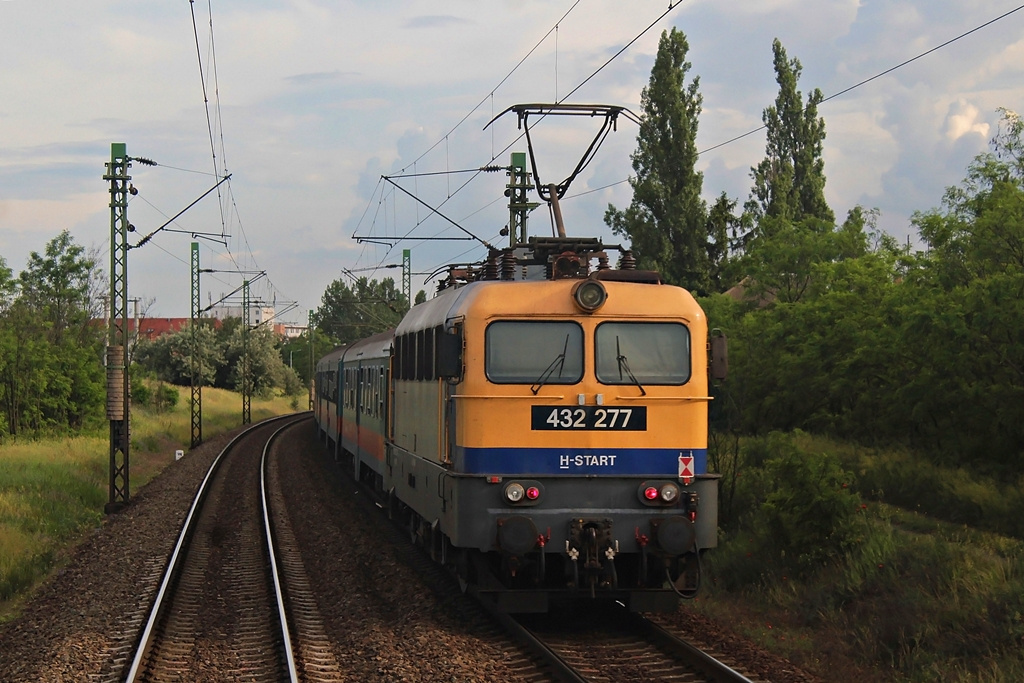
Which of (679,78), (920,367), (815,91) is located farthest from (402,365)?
(815,91)

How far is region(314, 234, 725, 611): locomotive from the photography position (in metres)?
9.66

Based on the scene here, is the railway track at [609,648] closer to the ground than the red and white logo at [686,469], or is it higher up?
closer to the ground

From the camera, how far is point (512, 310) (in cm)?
998

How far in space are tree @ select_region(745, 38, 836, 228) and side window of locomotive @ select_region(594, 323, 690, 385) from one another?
3512 centimetres

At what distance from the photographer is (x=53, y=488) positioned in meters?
21.0

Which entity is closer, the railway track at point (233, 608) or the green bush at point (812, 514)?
the railway track at point (233, 608)

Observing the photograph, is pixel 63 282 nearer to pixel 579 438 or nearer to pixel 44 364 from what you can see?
pixel 44 364

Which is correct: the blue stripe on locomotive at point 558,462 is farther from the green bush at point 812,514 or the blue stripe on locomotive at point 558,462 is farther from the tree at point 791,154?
the tree at point 791,154

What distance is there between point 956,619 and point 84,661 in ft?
24.1

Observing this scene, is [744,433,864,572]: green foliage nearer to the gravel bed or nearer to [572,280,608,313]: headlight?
the gravel bed

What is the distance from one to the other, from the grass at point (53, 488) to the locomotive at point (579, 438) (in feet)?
19.9

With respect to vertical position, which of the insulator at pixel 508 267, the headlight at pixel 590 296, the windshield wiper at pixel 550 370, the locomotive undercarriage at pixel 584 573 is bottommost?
the locomotive undercarriage at pixel 584 573

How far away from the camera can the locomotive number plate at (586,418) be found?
9852 mm

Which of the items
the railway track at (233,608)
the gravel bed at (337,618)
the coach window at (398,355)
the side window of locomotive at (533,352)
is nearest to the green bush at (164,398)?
the railway track at (233,608)
